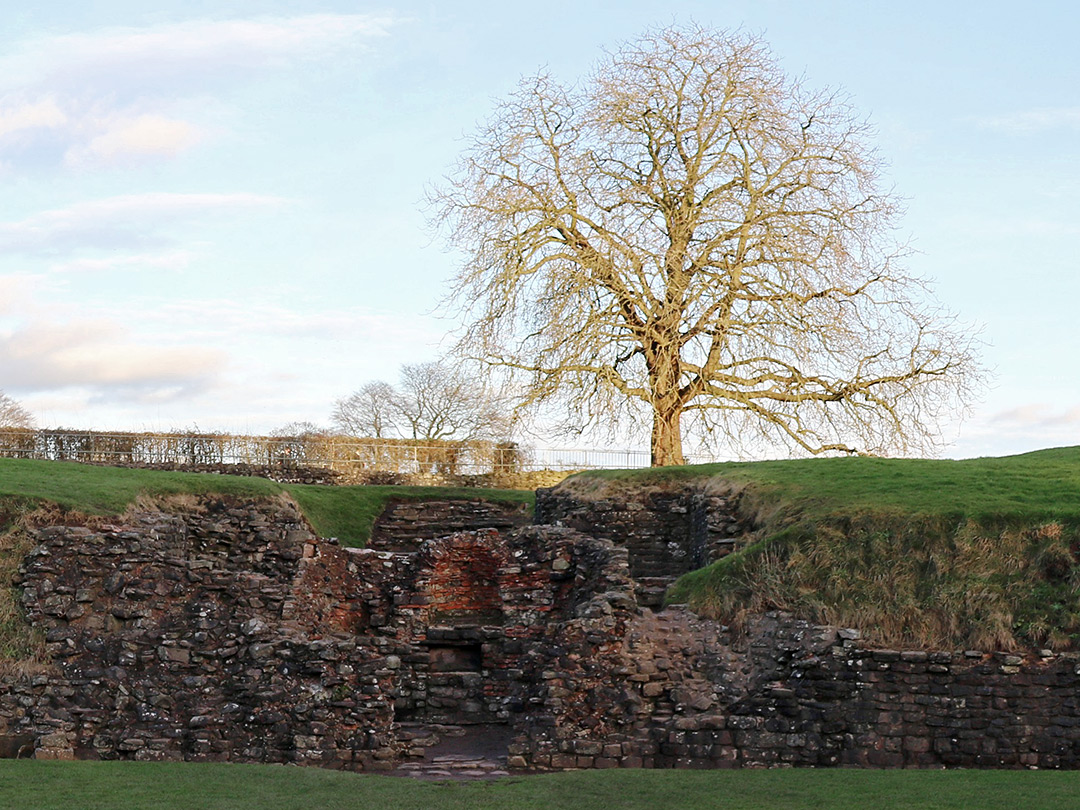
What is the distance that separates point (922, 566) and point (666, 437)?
12.3 meters

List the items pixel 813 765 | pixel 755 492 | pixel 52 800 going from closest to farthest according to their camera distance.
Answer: pixel 52 800 → pixel 813 765 → pixel 755 492

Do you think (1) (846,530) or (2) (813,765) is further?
(1) (846,530)

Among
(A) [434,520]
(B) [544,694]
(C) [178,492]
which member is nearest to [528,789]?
(B) [544,694]

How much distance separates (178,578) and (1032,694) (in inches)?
442

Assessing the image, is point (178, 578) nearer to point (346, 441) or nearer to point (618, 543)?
point (618, 543)

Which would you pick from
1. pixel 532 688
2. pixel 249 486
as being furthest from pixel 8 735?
pixel 249 486

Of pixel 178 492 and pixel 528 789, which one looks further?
pixel 178 492

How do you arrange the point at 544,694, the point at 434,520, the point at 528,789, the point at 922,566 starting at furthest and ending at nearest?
the point at 434,520
the point at 922,566
the point at 544,694
the point at 528,789

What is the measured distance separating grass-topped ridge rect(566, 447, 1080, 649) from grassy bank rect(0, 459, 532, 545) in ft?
30.3

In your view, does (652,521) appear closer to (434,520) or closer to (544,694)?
(434,520)

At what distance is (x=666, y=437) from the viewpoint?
28.7 meters

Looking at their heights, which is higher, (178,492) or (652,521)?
(178,492)

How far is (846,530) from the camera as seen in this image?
57.3ft

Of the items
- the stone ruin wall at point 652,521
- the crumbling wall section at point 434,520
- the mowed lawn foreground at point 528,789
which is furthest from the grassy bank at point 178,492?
the mowed lawn foreground at point 528,789
